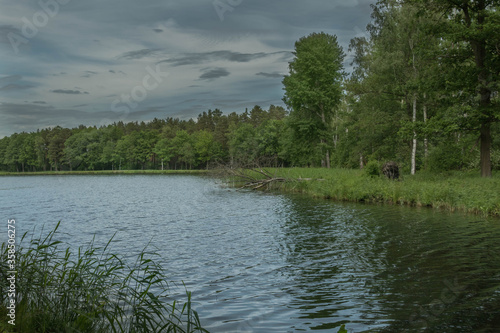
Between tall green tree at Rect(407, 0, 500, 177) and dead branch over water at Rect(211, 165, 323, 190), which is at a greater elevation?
tall green tree at Rect(407, 0, 500, 177)

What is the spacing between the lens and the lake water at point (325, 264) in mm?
7027

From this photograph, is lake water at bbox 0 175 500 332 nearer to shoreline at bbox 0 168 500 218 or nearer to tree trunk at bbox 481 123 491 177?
shoreline at bbox 0 168 500 218

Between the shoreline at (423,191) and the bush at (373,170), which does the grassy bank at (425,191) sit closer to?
the shoreline at (423,191)

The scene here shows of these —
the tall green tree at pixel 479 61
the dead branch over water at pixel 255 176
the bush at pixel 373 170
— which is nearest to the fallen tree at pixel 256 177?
the dead branch over water at pixel 255 176

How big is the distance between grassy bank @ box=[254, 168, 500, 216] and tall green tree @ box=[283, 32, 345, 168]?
19034 mm

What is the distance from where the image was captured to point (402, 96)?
32.7 m

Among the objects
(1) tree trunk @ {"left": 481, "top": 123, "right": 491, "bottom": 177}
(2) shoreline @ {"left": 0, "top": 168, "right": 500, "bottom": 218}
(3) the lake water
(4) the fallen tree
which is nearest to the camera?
(3) the lake water

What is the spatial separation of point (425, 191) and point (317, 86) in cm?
3081

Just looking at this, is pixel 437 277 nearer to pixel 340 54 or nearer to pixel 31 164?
pixel 340 54

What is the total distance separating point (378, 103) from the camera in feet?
122

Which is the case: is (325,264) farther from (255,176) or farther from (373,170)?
(255,176)

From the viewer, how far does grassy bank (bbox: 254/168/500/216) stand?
1800cm

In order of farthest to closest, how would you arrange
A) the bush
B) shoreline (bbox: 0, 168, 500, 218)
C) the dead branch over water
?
the dead branch over water → the bush → shoreline (bbox: 0, 168, 500, 218)

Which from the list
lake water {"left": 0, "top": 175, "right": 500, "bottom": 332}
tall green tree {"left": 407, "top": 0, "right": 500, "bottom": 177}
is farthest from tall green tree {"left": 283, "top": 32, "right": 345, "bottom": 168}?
lake water {"left": 0, "top": 175, "right": 500, "bottom": 332}
